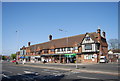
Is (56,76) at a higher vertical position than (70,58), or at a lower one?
lower

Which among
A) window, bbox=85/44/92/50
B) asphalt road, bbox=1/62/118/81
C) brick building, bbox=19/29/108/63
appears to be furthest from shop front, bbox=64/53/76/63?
asphalt road, bbox=1/62/118/81

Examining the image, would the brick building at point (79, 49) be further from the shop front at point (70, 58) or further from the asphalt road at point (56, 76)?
the asphalt road at point (56, 76)

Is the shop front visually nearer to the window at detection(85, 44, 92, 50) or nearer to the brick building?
the brick building

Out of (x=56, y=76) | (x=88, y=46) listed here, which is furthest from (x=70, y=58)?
(x=56, y=76)

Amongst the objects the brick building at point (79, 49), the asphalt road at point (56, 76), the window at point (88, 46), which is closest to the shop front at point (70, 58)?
the brick building at point (79, 49)

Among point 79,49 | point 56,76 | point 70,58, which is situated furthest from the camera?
point 70,58

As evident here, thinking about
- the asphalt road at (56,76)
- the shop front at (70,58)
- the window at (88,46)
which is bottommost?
the asphalt road at (56,76)

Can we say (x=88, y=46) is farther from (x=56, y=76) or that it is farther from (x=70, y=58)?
(x=56, y=76)

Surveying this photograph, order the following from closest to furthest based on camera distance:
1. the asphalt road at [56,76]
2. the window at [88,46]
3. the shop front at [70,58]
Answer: the asphalt road at [56,76] < the window at [88,46] < the shop front at [70,58]

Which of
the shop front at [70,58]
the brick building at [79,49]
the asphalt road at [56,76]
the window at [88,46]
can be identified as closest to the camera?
the asphalt road at [56,76]

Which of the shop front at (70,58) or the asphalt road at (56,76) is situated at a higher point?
the shop front at (70,58)

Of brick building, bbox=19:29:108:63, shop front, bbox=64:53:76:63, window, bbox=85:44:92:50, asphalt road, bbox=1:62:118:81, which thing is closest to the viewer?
asphalt road, bbox=1:62:118:81

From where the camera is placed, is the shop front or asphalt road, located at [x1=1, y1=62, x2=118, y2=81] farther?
the shop front

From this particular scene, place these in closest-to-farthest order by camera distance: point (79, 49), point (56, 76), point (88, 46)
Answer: point (56, 76) < point (88, 46) < point (79, 49)
